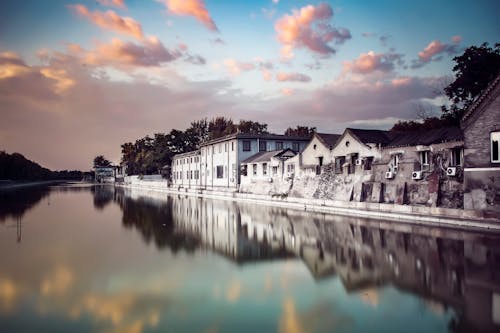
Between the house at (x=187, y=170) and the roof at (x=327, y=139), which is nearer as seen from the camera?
the roof at (x=327, y=139)

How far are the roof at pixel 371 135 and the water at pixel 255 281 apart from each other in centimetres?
959

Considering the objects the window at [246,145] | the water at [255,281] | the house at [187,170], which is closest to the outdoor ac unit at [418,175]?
the water at [255,281]

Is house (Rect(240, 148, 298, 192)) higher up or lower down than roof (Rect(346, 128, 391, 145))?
lower down

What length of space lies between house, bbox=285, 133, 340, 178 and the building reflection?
8063 mm

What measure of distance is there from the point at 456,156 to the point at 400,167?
3.35 metres

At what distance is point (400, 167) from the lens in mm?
22750

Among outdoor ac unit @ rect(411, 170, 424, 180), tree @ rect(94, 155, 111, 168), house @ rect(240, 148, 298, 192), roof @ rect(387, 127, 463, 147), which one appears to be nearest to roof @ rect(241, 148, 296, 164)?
house @ rect(240, 148, 298, 192)

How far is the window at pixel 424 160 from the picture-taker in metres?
21.5

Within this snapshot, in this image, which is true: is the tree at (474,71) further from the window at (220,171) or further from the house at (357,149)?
the window at (220,171)

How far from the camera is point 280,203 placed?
32344 mm

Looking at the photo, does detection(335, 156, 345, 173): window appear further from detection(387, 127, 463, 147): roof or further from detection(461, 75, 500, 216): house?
detection(461, 75, 500, 216): house

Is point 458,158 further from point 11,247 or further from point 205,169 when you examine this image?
point 205,169

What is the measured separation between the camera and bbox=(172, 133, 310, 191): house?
44188 mm

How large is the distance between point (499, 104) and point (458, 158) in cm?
→ 365
